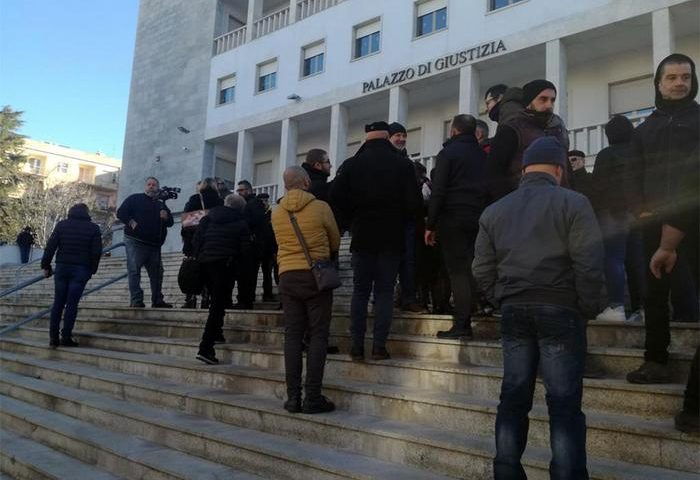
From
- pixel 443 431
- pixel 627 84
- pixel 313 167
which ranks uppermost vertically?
pixel 627 84

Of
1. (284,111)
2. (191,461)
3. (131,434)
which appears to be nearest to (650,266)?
(191,461)

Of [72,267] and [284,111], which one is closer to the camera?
[72,267]

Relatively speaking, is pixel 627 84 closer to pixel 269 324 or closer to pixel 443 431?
pixel 269 324

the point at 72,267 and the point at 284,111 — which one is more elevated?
the point at 284,111

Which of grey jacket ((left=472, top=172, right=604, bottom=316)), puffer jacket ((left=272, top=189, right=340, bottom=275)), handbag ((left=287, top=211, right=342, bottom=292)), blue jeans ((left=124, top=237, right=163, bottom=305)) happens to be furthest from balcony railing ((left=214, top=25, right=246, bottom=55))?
grey jacket ((left=472, top=172, right=604, bottom=316))

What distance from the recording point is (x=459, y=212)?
4.30 m

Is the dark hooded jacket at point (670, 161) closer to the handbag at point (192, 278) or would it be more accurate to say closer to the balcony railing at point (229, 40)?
the handbag at point (192, 278)

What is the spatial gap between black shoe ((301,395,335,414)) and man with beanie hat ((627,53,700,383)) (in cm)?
188

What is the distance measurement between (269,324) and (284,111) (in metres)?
14.0

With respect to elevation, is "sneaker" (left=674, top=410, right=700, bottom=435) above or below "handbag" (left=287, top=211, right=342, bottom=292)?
below

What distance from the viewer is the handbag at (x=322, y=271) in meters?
3.83

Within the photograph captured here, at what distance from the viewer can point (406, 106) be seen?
15.8m

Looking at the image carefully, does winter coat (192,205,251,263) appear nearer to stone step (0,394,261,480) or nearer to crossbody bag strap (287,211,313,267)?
crossbody bag strap (287,211,313,267)

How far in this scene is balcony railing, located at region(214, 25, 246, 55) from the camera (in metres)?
20.8
